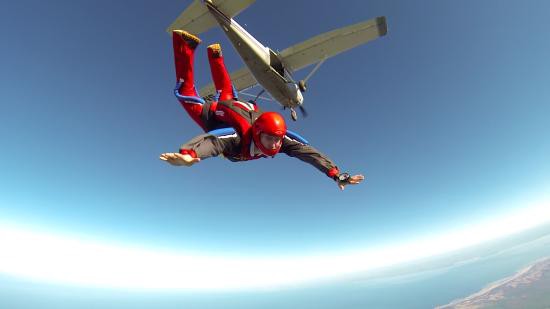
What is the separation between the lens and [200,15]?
1348cm

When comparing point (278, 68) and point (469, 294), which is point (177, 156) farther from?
point (469, 294)

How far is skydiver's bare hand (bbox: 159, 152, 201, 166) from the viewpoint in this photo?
81.0 inches

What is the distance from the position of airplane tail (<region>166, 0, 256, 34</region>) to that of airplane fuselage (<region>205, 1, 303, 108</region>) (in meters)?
0.92

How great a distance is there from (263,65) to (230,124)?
47.9 feet

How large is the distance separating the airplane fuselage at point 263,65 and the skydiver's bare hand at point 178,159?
1461 cm

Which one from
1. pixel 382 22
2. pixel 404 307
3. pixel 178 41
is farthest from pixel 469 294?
pixel 178 41

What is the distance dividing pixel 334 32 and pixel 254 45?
18.3 ft

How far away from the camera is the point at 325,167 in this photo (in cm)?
395

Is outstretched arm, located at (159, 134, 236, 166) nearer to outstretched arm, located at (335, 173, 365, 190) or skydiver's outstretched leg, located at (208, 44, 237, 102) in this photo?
skydiver's outstretched leg, located at (208, 44, 237, 102)

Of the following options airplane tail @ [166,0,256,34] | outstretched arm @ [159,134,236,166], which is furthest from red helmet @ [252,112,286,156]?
airplane tail @ [166,0,256,34]

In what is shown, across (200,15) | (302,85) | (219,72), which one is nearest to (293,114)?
(302,85)

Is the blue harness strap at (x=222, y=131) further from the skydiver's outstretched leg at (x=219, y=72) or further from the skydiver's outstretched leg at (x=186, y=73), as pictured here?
the skydiver's outstretched leg at (x=219, y=72)

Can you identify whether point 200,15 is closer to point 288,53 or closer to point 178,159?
point 288,53

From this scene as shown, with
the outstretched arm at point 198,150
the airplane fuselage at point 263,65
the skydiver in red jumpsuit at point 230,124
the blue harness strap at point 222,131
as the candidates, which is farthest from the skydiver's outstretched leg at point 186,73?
the airplane fuselage at point 263,65
